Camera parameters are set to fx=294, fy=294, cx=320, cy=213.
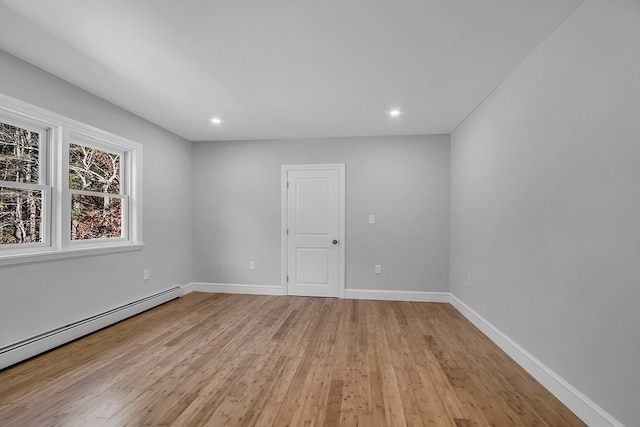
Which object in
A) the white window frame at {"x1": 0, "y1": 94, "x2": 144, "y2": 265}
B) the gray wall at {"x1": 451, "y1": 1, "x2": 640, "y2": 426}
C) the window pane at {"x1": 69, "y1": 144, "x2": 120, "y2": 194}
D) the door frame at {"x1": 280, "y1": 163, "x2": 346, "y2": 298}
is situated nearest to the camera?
the gray wall at {"x1": 451, "y1": 1, "x2": 640, "y2": 426}

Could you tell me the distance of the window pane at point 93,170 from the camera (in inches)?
120

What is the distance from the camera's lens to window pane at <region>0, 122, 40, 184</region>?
8.04 feet

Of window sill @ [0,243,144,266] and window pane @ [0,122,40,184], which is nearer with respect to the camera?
window sill @ [0,243,144,266]

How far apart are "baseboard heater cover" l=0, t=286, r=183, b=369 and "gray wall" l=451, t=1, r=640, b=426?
4.02 metres

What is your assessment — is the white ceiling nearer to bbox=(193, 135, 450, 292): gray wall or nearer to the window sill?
bbox=(193, 135, 450, 292): gray wall

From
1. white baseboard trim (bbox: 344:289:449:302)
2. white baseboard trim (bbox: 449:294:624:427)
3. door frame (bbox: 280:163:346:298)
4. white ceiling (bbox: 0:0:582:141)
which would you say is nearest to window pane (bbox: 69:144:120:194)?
white ceiling (bbox: 0:0:582:141)

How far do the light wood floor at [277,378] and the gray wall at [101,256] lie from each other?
0.36 m

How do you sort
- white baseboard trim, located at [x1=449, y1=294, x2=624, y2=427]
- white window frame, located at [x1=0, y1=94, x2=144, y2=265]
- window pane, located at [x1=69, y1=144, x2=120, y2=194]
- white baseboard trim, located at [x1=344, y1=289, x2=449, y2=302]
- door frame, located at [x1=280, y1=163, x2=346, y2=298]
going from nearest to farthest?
1. white baseboard trim, located at [x1=449, y1=294, x2=624, y2=427]
2. white window frame, located at [x1=0, y1=94, x2=144, y2=265]
3. window pane, located at [x1=69, y1=144, x2=120, y2=194]
4. white baseboard trim, located at [x1=344, y1=289, x2=449, y2=302]
5. door frame, located at [x1=280, y1=163, x2=346, y2=298]

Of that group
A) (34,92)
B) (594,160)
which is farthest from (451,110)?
(34,92)

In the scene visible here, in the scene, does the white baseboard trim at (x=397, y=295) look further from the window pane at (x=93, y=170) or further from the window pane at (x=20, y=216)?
the window pane at (x=20, y=216)

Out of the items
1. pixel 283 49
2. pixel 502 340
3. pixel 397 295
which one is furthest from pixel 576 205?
pixel 397 295

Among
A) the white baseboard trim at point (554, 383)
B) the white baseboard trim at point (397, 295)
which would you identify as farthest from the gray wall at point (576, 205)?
the white baseboard trim at point (397, 295)

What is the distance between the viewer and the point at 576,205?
1.82 metres

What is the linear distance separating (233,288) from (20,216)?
9.22 feet
